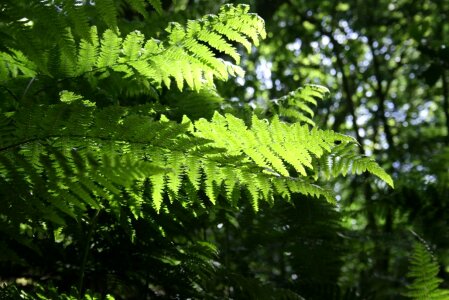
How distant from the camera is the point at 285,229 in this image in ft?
9.92

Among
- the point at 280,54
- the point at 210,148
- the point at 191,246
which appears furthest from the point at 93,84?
the point at 280,54

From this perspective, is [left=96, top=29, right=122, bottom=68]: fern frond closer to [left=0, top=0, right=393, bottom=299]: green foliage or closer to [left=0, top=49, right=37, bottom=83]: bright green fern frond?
[left=0, top=0, right=393, bottom=299]: green foliage

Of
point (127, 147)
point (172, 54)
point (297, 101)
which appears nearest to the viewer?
point (127, 147)

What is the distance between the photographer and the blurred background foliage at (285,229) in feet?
6.52

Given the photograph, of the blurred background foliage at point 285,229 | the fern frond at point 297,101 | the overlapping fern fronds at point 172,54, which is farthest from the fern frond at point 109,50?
the fern frond at point 297,101

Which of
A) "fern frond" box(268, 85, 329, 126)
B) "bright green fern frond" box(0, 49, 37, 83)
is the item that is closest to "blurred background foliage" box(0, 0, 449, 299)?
"fern frond" box(268, 85, 329, 126)

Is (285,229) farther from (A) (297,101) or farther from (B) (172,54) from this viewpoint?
(B) (172,54)

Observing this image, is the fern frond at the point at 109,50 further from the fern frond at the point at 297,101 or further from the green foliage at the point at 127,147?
the fern frond at the point at 297,101

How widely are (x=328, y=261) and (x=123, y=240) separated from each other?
1513mm

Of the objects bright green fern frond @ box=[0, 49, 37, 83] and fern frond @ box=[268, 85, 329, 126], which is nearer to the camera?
bright green fern frond @ box=[0, 49, 37, 83]

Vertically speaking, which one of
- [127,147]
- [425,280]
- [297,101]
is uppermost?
[297,101]

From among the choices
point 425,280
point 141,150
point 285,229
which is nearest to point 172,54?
point 141,150

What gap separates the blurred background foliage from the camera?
1.99 m

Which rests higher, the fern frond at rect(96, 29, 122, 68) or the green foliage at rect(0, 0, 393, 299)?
the fern frond at rect(96, 29, 122, 68)
